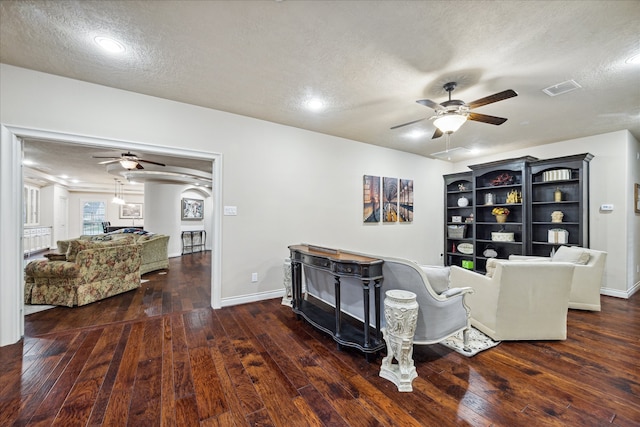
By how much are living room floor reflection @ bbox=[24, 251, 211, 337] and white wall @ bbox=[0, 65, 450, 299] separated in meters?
0.85

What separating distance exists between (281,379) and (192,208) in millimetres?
9210

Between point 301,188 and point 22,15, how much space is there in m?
3.23

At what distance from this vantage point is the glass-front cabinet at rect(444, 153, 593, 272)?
4.51 metres

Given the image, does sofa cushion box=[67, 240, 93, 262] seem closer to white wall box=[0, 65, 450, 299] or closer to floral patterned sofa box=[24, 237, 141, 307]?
floral patterned sofa box=[24, 237, 141, 307]

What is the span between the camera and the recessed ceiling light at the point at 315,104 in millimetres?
3271

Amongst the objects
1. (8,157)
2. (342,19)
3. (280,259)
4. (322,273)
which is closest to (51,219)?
(8,157)

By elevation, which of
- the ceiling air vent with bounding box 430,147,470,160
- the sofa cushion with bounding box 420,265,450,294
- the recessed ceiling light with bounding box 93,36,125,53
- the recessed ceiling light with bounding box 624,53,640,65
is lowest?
the sofa cushion with bounding box 420,265,450,294

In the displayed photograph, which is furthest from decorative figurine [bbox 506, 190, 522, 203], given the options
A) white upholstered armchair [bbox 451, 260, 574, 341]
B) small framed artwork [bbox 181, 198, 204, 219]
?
small framed artwork [bbox 181, 198, 204, 219]

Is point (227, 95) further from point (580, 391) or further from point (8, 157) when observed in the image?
point (580, 391)

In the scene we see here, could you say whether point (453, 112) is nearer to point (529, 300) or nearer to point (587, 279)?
point (529, 300)

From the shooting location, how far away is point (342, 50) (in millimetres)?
2307

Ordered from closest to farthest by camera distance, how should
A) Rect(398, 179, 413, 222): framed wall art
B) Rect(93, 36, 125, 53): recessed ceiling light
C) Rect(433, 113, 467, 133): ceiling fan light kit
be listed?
Rect(93, 36, 125, 53): recessed ceiling light < Rect(433, 113, 467, 133): ceiling fan light kit < Rect(398, 179, 413, 222): framed wall art

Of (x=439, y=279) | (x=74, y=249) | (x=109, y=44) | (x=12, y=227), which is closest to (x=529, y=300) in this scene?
(x=439, y=279)

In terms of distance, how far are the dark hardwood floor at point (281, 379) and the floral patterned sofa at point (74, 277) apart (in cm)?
58
